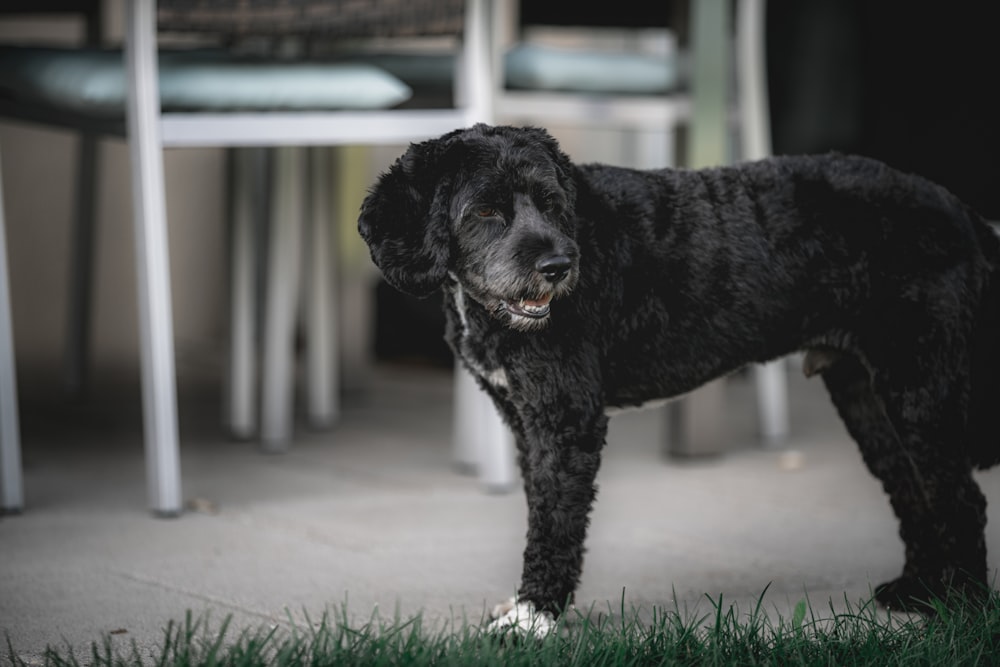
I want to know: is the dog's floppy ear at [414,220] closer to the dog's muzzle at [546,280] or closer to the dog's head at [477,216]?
the dog's head at [477,216]

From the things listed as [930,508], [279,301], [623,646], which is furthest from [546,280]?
[279,301]

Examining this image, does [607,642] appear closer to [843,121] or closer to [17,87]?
[17,87]

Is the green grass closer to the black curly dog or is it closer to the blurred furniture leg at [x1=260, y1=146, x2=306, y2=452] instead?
the black curly dog

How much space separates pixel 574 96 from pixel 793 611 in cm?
203

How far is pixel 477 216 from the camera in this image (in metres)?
2.28

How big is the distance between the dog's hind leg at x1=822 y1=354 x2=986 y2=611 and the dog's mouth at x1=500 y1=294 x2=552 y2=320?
2.45 feet

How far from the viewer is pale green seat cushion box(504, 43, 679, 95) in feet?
13.1

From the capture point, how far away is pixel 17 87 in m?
3.49

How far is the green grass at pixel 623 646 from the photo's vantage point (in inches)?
78.6

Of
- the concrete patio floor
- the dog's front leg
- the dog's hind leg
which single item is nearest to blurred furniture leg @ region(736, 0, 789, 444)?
the concrete patio floor

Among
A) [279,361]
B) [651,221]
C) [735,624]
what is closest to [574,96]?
[279,361]

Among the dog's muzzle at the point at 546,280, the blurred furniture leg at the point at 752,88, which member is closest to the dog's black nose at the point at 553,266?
the dog's muzzle at the point at 546,280

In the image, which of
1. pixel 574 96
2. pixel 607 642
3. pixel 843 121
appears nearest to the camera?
pixel 607 642

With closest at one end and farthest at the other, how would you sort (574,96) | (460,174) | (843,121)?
1. (460,174)
2. (574,96)
3. (843,121)
